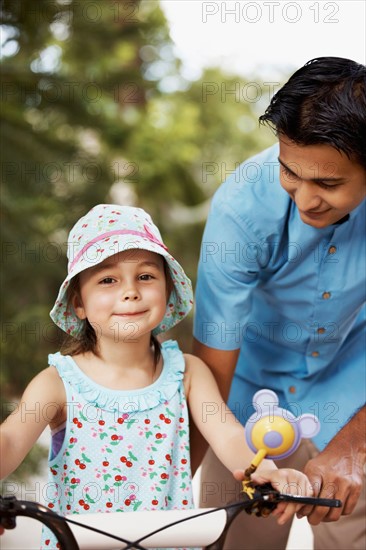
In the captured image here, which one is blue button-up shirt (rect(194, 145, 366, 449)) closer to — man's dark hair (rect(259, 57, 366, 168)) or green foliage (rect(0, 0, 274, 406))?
man's dark hair (rect(259, 57, 366, 168))

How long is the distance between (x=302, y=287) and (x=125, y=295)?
0.49 metres

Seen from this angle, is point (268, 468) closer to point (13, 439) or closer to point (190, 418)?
point (190, 418)

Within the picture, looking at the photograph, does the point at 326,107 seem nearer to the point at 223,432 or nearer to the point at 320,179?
the point at 320,179

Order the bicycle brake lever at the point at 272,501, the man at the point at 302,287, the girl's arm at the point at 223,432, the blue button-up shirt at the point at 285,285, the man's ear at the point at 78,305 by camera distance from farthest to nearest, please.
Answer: the blue button-up shirt at the point at 285,285
the man's ear at the point at 78,305
the man at the point at 302,287
the girl's arm at the point at 223,432
the bicycle brake lever at the point at 272,501

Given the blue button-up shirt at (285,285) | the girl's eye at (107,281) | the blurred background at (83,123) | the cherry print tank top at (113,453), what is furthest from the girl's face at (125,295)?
the blurred background at (83,123)

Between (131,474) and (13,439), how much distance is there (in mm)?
264

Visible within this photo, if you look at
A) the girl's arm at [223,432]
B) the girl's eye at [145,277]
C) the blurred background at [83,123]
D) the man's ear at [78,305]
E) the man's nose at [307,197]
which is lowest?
the girl's arm at [223,432]

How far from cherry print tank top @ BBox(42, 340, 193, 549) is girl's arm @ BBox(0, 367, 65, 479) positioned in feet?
0.07

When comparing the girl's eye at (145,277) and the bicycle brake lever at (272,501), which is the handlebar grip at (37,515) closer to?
the bicycle brake lever at (272,501)

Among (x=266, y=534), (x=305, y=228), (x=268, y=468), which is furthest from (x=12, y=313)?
(x=268, y=468)

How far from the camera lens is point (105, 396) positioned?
1.65m

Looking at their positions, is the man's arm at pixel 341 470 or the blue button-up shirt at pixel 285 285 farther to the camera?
the blue button-up shirt at pixel 285 285

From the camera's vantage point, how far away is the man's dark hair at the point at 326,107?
1553 mm

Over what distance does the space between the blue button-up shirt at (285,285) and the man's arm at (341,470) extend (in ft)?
0.72
